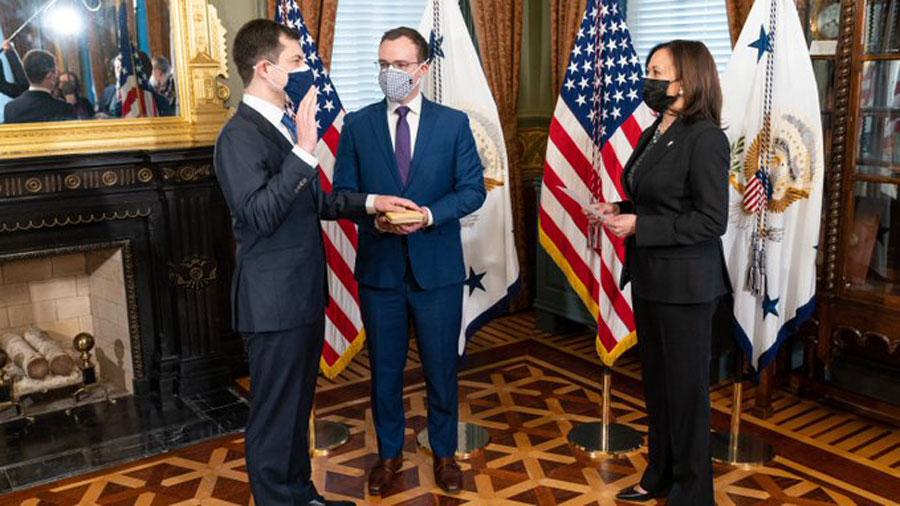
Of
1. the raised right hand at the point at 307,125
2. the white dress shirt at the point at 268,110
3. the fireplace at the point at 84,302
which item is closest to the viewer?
the raised right hand at the point at 307,125

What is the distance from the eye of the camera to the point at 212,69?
14.8 ft

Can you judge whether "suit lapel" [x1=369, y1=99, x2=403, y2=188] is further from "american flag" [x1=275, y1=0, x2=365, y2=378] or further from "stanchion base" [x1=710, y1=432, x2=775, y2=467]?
"stanchion base" [x1=710, y1=432, x2=775, y2=467]

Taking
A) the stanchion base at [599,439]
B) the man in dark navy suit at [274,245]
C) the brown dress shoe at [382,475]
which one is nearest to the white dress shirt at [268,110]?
the man in dark navy suit at [274,245]

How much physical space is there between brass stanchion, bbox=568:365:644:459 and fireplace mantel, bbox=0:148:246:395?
2018 millimetres

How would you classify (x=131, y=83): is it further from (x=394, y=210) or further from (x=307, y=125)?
(x=307, y=125)

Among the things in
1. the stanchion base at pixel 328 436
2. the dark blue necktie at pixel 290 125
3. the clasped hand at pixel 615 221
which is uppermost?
the dark blue necktie at pixel 290 125

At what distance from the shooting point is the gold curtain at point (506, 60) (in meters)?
5.57

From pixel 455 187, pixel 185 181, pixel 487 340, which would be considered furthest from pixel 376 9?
pixel 455 187

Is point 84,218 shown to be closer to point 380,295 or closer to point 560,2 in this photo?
point 380,295

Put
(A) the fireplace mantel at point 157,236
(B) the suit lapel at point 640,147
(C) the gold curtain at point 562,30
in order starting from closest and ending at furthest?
(B) the suit lapel at point 640,147
(A) the fireplace mantel at point 157,236
(C) the gold curtain at point 562,30

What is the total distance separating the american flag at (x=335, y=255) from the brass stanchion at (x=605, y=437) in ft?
3.59

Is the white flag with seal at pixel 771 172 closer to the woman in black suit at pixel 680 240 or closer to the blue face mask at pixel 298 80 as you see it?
the woman in black suit at pixel 680 240

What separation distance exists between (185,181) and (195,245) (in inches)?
13.5

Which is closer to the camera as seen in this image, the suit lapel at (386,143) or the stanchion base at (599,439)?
the suit lapel at (386,143)
